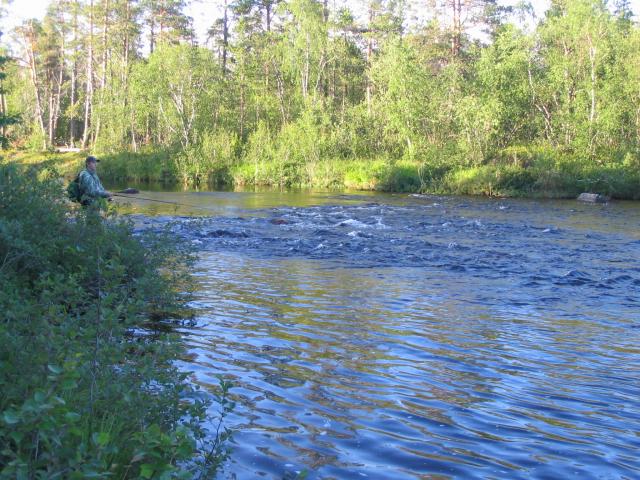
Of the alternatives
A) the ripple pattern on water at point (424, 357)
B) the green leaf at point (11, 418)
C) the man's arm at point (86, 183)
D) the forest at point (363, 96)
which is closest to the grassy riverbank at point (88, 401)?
the green leaf at point (11, 418)

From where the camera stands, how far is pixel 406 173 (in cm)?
3931

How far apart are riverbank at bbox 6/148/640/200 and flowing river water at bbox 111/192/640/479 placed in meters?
17.2

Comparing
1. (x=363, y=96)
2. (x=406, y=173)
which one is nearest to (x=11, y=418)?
(x=406, y=173)

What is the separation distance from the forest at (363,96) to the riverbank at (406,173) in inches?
4.0

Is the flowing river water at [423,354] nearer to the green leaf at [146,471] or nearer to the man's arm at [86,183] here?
the green leaf at [146,471]

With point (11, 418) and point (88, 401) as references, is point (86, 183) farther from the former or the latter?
point (11, 418)

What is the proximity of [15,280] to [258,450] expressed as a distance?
133 inches

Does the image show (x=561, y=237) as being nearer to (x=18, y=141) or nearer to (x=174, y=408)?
(x=174, y=408)

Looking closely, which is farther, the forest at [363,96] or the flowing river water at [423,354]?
the forest at [363,96]

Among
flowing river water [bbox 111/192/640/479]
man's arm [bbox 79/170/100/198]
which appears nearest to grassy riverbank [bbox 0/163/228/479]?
flowing river water [bbox 111/192/640/479]

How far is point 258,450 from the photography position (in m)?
5.37

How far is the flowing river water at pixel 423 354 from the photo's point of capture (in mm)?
5449

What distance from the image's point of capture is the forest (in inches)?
1531

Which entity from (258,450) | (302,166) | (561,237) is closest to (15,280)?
(258,450)
